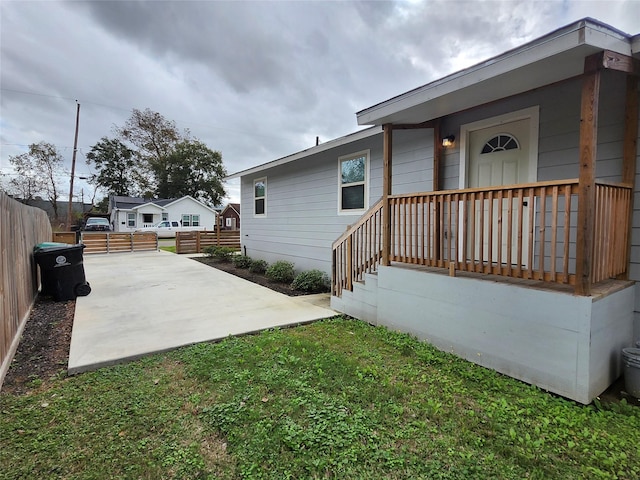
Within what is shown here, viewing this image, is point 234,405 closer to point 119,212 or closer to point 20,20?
point 20,20

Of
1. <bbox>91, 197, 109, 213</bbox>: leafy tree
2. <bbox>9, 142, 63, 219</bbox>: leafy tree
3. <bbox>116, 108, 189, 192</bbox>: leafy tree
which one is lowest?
<bbox>91, 197, 109, 213</bbox>: leafy tree

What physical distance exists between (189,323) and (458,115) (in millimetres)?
4987

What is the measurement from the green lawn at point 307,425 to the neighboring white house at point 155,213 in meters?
30.5

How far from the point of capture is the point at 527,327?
114 inches

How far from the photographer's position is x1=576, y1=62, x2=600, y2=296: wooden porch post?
8.43 ft

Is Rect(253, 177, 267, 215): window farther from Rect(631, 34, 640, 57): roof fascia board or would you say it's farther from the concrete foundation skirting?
Rect(631, 34, 640, 57): roof fascia board

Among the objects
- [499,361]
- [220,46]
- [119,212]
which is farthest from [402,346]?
[119,212]

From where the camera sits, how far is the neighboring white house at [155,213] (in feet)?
96.0

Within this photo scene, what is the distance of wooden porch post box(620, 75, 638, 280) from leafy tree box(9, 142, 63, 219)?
40354mm

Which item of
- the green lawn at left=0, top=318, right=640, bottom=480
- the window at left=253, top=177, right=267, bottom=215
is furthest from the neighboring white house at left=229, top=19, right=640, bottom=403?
the window at left=253, top=177, right=267, bottom=215

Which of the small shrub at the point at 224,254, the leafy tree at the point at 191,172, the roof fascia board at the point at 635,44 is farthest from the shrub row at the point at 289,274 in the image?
the leafy tree at the point at 191,172

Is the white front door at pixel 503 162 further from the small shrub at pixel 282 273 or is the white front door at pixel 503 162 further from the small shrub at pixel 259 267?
the small shrub at pixel 259 267

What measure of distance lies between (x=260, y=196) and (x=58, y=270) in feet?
19.7

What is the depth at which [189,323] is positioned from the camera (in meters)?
4.54
